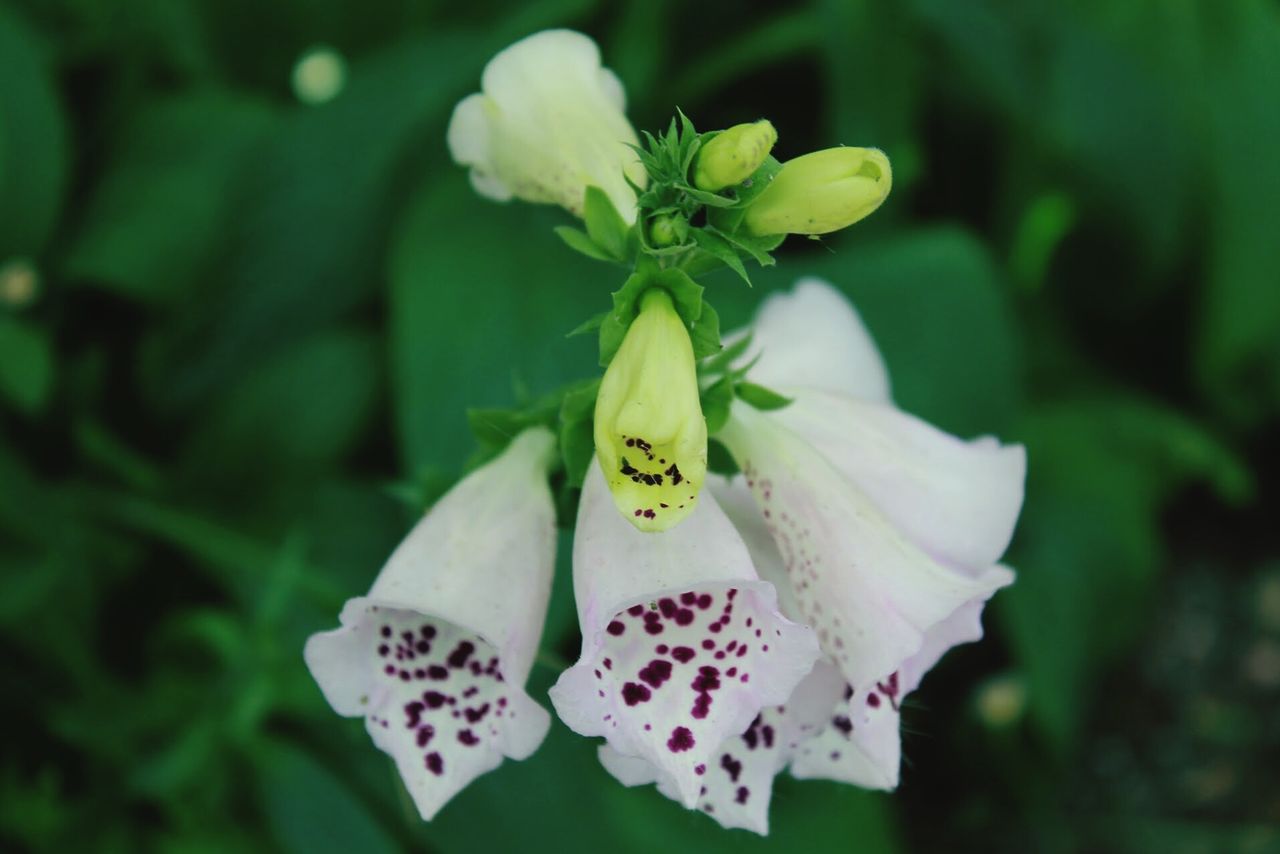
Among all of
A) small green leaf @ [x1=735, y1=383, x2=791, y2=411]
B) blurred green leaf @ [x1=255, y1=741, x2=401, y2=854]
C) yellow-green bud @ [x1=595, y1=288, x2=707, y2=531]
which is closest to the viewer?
yellow-green bud @ [x1=595, y1=288, x2=707, y2=531]

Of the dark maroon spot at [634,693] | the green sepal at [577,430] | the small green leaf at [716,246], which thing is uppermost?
the small green leaf at [716,246]

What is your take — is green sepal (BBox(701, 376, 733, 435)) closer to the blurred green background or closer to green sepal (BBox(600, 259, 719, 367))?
green sepal (BBox(600, 259, 719, 367))

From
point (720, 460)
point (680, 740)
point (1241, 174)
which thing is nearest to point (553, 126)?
point (720, 460)

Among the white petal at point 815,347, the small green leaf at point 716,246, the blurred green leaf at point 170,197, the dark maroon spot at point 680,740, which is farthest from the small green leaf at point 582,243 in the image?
the blurred green leaf at point 170,197

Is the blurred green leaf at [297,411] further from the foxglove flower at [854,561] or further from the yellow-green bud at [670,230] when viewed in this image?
the yellow-green bud at [670,230]

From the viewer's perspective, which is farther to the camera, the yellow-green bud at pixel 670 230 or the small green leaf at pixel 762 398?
the small green leaf at pixel 762 398

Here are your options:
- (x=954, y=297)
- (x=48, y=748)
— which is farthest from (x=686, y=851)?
(x=48, y=748)

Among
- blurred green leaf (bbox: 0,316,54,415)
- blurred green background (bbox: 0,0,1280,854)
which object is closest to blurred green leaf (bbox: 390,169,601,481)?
blurred green background (bbox: 0,0,1280,854)

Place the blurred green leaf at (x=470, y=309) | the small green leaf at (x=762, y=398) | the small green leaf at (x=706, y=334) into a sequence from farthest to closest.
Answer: the blurred green leaf at (x=470, y=309)
the small green leaf at (x=762, y=398)
the small green leaf at (x=706, y=334)
